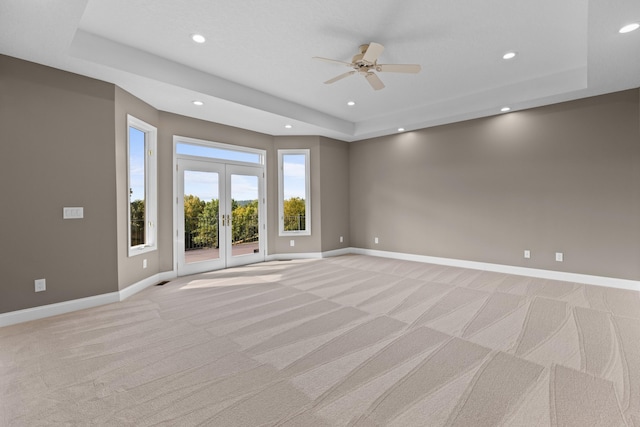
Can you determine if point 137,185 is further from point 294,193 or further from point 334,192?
point 334,192

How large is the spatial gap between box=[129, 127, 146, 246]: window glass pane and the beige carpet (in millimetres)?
1170

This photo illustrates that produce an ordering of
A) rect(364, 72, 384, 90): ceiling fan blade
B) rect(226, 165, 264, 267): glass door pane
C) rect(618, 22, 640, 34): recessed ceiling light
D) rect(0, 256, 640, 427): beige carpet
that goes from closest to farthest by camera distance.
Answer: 1. rect(0, 256, 640, 427): beige carpet
2. rect(618, 22, 640, 34): recessed ceiling light
3. rect(364, 72, 384, 90): ceiling fan blade
4. rect(226, 165, 264, 267): glass door pane

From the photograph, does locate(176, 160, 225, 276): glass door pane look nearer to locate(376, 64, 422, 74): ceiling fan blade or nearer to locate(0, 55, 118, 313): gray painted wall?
locate(0, 55, 118, 313): gray painted wall

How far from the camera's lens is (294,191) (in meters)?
6.67

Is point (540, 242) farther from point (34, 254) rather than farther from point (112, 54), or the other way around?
point (34, 254)

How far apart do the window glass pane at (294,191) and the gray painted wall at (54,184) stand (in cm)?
346

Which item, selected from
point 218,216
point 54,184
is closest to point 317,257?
point 218,216

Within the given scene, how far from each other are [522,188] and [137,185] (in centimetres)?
632

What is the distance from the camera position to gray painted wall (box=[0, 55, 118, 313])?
3.06 metres

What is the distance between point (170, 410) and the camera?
5.69ft

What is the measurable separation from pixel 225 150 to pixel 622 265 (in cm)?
673

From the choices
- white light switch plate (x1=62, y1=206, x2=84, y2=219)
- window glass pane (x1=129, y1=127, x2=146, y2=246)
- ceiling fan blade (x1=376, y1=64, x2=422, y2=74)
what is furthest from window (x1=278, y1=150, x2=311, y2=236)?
white light switch plate (x1=62, y1=206, x2=84, y2=219)

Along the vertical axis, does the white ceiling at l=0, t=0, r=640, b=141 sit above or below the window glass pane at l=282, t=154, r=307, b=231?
above

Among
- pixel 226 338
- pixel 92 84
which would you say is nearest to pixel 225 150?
pixel 92 84
